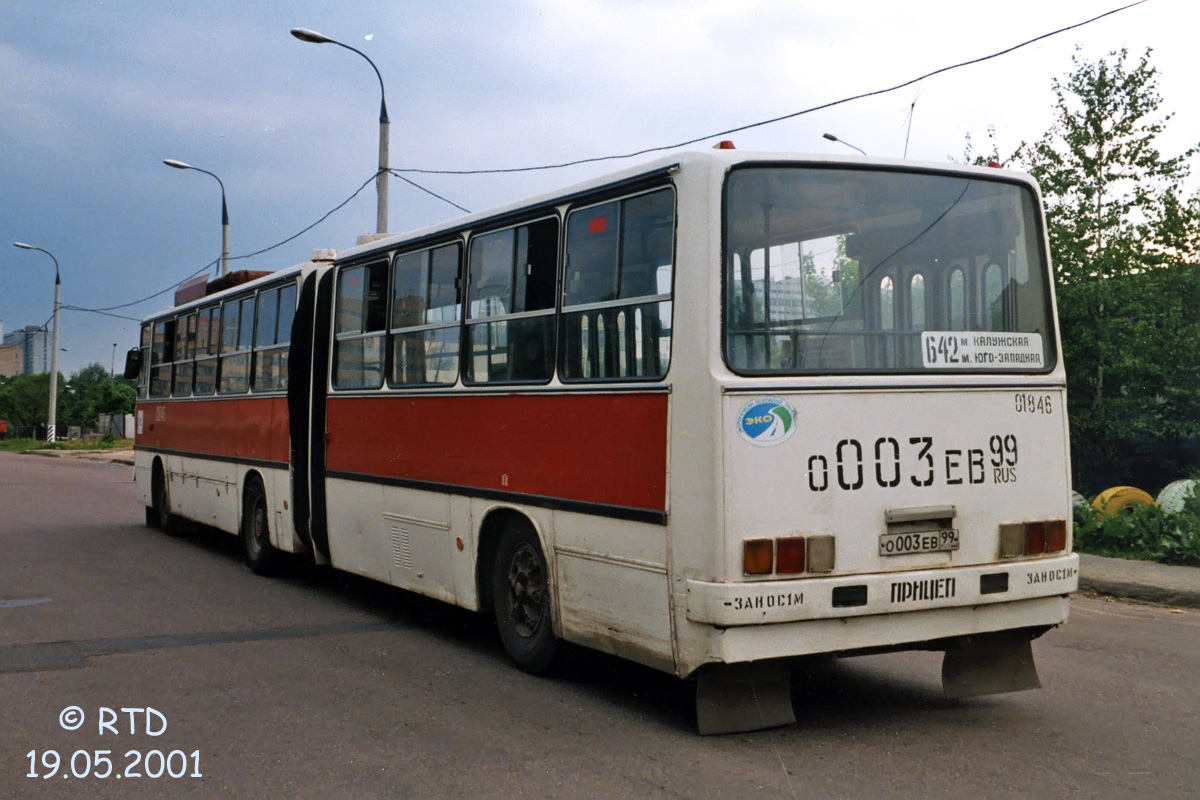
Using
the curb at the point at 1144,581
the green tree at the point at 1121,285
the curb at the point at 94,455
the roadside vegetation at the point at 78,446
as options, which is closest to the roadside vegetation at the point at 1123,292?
the green tree at the point at 1121,285

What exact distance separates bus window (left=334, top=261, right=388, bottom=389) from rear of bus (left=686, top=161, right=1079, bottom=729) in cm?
Result: 416

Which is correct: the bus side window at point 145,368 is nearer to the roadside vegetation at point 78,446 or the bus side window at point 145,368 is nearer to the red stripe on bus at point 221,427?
the red stripe on bus at point 221,427

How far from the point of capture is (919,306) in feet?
20.3

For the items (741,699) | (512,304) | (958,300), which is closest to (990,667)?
(741,699)

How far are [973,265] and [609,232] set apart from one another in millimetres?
1904

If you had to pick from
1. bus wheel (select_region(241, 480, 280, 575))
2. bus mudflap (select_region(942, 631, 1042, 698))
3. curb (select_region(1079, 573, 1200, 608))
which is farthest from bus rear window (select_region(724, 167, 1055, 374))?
bus wheel (select_region(241, 480, 280, 575))

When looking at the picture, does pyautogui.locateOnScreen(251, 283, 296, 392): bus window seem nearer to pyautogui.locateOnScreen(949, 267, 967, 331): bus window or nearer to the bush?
pyautogui.locateOnScreen(949, 267, 967, 331): bus window

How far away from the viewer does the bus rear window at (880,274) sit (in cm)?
582

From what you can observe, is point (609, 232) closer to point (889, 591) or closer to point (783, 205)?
point (783, 205)

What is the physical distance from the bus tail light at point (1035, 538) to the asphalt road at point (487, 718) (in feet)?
2.78

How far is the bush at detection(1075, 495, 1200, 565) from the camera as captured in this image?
470 inches

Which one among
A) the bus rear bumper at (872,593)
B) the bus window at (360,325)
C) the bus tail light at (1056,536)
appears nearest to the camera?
the bus rear bumper at (872,593)

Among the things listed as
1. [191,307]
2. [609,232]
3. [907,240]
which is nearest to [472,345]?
[609,232]

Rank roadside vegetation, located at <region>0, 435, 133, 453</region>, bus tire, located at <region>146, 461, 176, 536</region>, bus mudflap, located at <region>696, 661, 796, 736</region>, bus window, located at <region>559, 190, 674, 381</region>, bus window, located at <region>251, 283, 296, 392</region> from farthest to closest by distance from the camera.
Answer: roadside vegetation, located at <region>0, 435, 133, 453</region>
bus tire, located at <region>146, 461, 176, 536</region>
bus window, located at <region>251, 283, 296, 392</region>
bus window, located at <region>559, 190, 674, 381</region>
bus mudflap, located at <region>696, 661, 796, 736</region>
